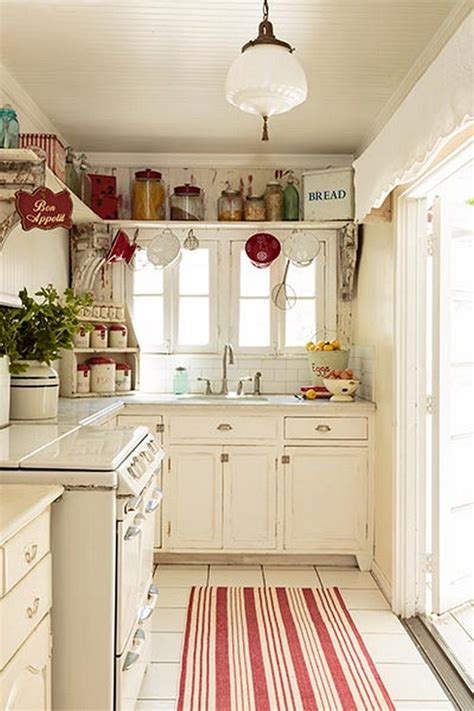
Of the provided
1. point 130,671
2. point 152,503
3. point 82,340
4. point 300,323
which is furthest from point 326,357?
point 130,671

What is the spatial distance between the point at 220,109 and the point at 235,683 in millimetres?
2780

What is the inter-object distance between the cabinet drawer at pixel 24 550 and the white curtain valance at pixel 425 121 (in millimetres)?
1598

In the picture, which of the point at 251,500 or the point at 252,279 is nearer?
the point at 251,500

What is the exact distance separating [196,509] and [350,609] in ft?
3.41

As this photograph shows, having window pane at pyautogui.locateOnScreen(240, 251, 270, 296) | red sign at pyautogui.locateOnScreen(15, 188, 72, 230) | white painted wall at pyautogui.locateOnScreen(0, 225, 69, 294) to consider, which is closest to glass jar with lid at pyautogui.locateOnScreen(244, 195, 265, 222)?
window pane at pyautogui.locateOnScreen(240, 251, 270, 296)

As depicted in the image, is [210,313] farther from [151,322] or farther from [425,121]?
[425,121]

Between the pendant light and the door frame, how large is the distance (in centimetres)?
128

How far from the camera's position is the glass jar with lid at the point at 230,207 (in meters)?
4.46

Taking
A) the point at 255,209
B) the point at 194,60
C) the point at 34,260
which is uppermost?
the point at 194,60

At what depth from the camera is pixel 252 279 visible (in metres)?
4.65

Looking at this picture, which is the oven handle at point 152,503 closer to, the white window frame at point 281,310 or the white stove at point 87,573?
the white stove at point 87,573

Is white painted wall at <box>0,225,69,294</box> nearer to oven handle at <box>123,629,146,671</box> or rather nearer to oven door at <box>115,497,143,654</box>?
oven door at <box>115,497,143,654</box>

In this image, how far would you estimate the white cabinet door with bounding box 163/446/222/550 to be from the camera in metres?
3.98

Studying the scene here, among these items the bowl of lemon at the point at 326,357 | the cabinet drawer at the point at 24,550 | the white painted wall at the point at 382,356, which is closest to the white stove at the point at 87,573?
the cabinet drawer at the point at 24,550
